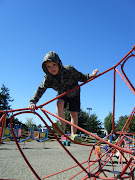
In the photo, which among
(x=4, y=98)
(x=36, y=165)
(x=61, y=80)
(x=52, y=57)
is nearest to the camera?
(x=52, y=57)

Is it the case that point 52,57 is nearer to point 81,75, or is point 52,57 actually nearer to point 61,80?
point 61,80

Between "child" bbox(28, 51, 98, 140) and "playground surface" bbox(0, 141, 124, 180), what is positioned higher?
"child" bbox(28, 51, 98, 140)

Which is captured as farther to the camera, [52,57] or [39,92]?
[39,92]

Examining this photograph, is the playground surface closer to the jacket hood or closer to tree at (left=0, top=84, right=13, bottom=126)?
the jacket hood

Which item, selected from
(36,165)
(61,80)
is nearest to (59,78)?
(61,80)

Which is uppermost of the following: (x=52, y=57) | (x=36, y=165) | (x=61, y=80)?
(x=52, y=57)

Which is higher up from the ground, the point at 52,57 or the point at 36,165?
the point at 52,57

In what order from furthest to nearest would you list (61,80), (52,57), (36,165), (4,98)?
1. (4,98)
2. (36,165)
3. (61,80)
4. (52,57)

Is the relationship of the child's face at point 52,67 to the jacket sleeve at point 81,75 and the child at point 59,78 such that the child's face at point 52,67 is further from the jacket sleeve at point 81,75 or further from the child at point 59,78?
the jacket sleeve at point 81,75

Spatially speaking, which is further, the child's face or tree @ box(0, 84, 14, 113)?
tree @ box(0, 84, 14, 113)

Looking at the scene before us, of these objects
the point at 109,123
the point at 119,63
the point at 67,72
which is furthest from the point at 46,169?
the point at 109,123

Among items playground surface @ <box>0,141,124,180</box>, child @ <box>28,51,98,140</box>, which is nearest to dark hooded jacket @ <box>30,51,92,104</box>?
child @ <box>28,51,98,140</box>

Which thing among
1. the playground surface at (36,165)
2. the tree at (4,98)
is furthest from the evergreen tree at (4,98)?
the playground surface at (36,165)

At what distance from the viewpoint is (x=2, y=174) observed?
115 inches
